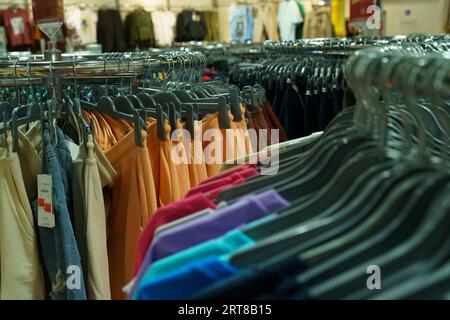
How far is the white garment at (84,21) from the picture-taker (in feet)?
16.7

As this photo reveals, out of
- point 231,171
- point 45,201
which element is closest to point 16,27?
point 45,201

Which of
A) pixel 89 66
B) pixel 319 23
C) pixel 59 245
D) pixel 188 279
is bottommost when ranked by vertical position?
pixel 59 245

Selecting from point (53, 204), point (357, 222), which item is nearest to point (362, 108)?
point (357, 222)

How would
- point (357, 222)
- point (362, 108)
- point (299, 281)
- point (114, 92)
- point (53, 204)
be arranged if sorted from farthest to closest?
point (114, 92) → point (53, 204) → point (362, 108) → point (357, 222) → point (299, 281)

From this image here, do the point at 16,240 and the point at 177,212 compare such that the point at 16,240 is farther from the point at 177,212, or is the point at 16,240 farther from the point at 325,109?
the point at 325,109

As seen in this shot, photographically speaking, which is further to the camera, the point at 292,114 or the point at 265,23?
the point at 265,23

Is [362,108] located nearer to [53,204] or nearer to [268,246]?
[268,246]

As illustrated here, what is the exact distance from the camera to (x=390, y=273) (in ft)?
1.60

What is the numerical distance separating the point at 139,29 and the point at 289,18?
185cm

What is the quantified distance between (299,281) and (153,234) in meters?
0.27

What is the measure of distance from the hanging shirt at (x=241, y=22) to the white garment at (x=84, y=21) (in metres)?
1.70

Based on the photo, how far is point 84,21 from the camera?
5250mm

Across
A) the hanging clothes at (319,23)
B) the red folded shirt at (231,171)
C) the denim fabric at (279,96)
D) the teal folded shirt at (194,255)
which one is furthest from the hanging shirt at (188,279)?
the hanging clothes at (319,23)

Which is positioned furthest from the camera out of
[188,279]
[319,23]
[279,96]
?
[319,23]
